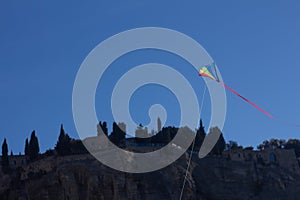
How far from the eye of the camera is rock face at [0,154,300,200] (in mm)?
49531

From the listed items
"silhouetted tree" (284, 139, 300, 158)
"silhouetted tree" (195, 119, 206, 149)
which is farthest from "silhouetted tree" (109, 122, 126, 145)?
"silhouetted tree" (284, 139, 300, 158)

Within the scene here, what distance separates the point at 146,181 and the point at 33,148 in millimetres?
16257

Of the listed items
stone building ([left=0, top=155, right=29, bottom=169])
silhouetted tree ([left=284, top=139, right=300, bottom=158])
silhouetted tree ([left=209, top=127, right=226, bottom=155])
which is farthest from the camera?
silhouetted tree ([left=284, top=139, right=300, bottom=158])

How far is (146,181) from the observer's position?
50500 mm

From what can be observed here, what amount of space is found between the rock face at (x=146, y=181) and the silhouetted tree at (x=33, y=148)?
3.38 m

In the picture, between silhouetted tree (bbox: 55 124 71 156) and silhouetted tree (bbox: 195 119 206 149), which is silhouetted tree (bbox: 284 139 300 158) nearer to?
silhouetted tree (bbox: 195 119 206 149)

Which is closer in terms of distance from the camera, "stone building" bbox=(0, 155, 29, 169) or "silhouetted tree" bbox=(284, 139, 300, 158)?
"stone building" bbox=(0, 155, 29, 169)

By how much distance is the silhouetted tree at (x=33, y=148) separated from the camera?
59534 mm

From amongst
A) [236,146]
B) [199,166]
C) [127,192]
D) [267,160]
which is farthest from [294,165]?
[127,192]

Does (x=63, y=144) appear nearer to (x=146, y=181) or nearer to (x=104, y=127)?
(x=104, y=127)

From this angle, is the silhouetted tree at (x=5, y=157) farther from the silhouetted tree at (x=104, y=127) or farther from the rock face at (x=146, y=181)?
the silhouetted tree at (x=104, y=127)

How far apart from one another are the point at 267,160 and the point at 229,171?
7702 mm


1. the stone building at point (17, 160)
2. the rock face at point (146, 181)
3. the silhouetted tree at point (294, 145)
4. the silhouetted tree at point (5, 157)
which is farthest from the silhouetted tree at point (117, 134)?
the silhouetted tree at point (294, 145)

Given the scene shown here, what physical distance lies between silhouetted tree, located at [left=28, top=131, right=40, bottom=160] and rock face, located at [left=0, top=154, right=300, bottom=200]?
3375 mm
